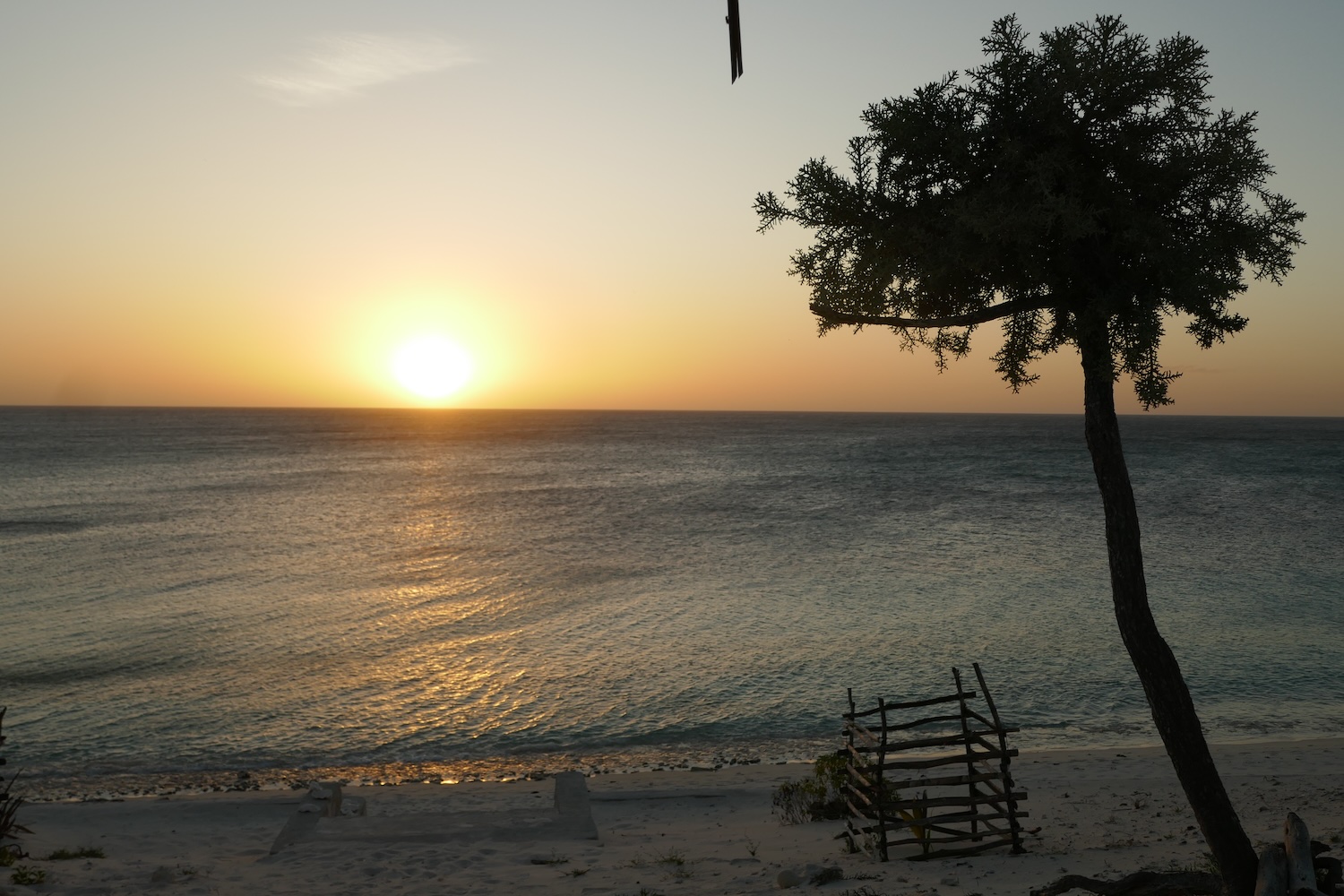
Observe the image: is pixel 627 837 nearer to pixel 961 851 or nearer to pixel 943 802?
pixel 943 802

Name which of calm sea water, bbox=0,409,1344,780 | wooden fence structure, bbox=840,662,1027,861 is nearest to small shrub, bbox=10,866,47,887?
calm sea water, bbox=0,409,1344,780

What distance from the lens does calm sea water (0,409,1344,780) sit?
2319cm

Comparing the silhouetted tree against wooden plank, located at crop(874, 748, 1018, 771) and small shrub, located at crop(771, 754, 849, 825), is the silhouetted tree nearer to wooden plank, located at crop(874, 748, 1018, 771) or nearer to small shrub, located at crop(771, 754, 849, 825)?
wooden plank, located at crop(874, 748, 1018, 771)

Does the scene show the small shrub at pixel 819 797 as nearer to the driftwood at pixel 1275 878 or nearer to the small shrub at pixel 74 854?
the driftwood at pixel 1275 878

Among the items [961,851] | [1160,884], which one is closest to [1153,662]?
[1160,884]

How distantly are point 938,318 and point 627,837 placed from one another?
10505 mm

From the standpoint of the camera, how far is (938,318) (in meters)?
8.78

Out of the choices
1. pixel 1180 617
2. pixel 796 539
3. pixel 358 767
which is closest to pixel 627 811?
pixel 358 767

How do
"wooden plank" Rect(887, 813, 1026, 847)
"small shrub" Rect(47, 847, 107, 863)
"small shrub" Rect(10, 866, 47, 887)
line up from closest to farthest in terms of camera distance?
"small shrub" Rect(10, 866, 47, 887)
"wooden plank" Rect(887, 813, 1026, 847)
"small shrub" Rect(47, 847, 107, 863)

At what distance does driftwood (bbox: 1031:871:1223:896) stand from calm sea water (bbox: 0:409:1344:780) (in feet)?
41.2

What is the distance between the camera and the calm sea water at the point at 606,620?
23.2 metres

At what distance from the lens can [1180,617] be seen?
1316 inches

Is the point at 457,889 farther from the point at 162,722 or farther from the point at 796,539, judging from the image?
the point at 796,539

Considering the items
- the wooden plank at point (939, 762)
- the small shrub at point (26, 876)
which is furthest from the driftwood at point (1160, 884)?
the small shrub at point (26, 876)
